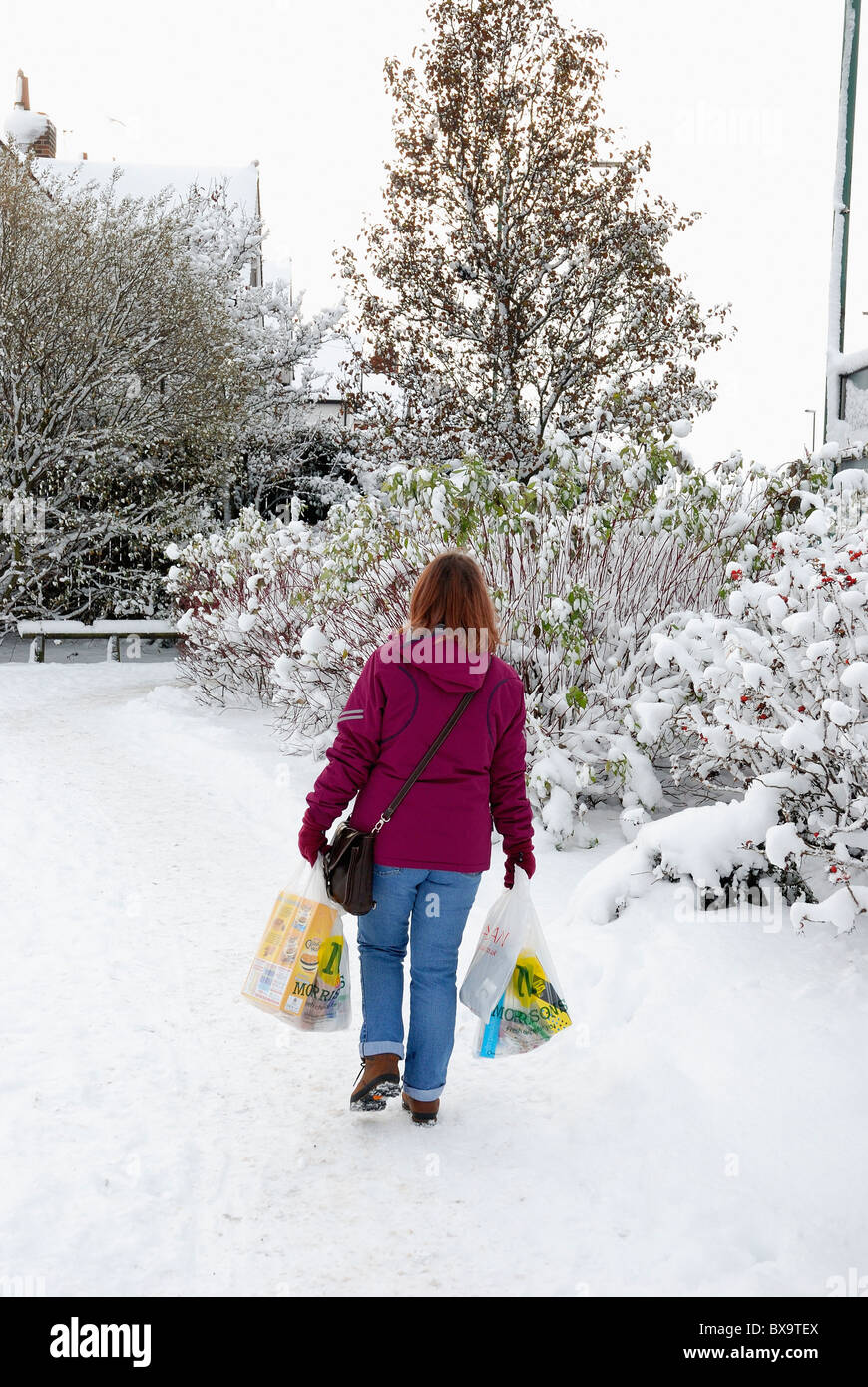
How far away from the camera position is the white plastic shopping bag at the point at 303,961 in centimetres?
335

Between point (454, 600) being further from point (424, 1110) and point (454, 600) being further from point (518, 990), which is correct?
point (424, 1110)

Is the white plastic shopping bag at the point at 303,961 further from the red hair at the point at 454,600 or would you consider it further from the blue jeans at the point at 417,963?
the red hair at the point at 454,600

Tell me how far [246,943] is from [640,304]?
41.7 feet

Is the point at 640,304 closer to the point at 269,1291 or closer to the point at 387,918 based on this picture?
the point at 387,918

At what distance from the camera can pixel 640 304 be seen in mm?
15375

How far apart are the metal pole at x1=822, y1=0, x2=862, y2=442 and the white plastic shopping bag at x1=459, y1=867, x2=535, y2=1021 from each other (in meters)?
6.71
